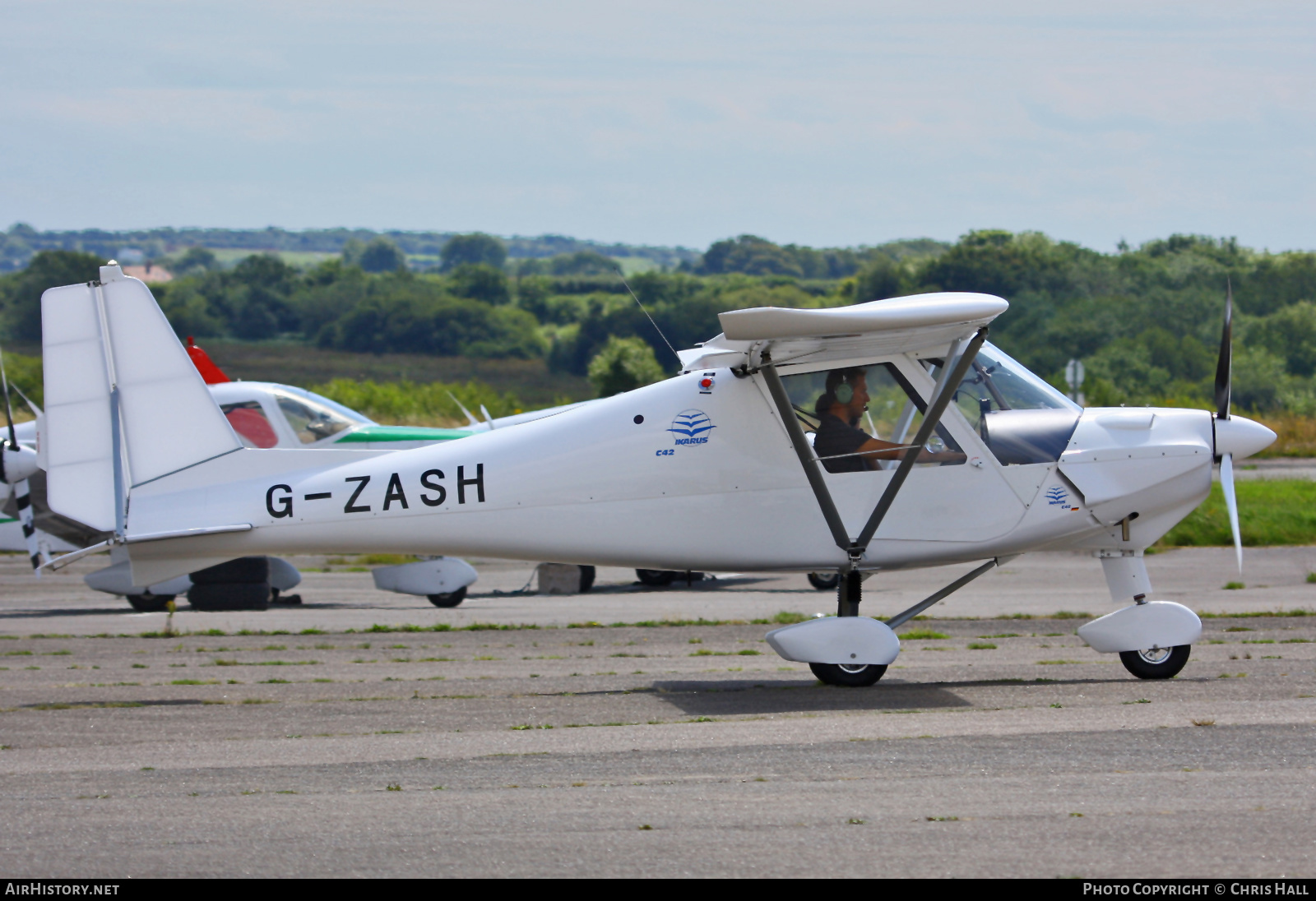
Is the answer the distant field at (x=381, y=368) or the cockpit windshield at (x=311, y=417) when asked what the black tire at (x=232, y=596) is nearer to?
the cockpit windshield at (x=311, y=417)

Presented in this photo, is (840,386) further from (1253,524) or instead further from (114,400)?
(1253,524)

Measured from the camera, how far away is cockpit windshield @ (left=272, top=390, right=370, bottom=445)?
16.0 m

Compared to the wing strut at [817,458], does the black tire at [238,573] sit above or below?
below

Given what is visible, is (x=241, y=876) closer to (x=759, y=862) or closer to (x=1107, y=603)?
(x=759, y=862)

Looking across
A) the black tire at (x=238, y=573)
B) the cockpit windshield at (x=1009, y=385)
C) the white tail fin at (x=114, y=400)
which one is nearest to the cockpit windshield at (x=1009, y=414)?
the cockpit windshield at (x=1009, y=385)

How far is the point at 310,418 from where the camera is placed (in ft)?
53.3

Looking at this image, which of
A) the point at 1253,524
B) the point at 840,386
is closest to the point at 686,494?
the point at 840,386

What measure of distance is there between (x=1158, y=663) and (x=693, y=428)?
143 inches

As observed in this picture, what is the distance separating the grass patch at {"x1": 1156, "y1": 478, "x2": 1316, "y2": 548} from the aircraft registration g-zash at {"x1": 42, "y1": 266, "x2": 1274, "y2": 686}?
11306 millimetres

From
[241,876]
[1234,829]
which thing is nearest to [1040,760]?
[1234,829]

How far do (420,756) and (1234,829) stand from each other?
4.24 metres

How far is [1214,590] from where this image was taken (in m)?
16.0

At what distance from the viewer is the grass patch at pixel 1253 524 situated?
2130 centimetres

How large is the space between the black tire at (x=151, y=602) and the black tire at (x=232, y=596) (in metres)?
1.28
